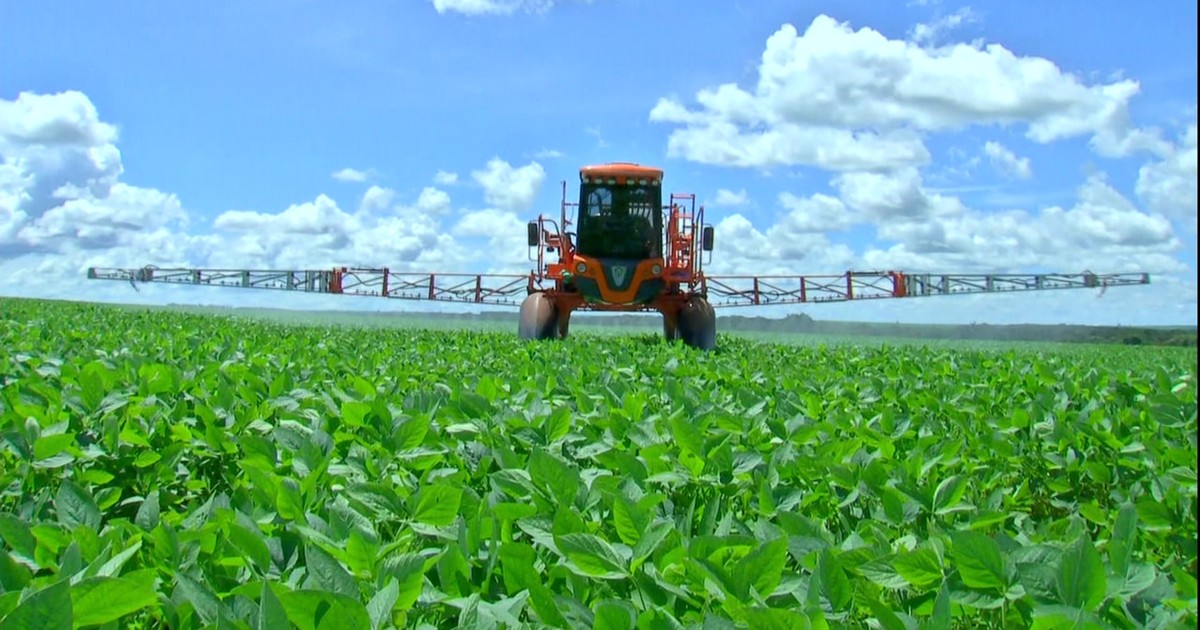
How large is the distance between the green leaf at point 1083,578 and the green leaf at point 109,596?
152 cm

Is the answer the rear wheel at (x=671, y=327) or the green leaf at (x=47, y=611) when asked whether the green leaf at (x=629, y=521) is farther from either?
the rear wheel at (x=671, y=327)

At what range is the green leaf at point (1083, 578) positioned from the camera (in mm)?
1675

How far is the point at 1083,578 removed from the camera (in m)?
1.69

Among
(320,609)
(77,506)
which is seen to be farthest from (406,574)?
(77,506)

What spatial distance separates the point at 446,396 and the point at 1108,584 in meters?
3.01

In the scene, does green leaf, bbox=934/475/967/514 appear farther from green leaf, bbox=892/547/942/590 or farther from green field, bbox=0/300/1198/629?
green leaf, bbox=892/547/942/590

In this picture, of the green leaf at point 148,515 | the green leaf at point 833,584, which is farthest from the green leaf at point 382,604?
the green leaf at point 148,515

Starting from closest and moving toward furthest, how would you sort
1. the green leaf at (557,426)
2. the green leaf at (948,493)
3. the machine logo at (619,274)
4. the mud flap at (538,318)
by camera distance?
the green leaf at (948,493) → the green leaf at (557,426) → the mud flap at (538,318) → the machine logo at (619,274)

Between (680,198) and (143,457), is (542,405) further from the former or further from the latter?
(680,198)

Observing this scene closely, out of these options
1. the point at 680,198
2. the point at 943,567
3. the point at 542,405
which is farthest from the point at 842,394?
the point at 680,198

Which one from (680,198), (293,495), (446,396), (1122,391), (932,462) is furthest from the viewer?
(680,198)

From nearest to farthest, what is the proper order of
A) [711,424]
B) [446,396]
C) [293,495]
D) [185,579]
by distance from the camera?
1. [185,579]
2. [293,495]
3. [711,424]
4. [446,396]

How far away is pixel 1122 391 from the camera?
6066 mm

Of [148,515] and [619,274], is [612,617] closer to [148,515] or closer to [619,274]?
[148,515]
